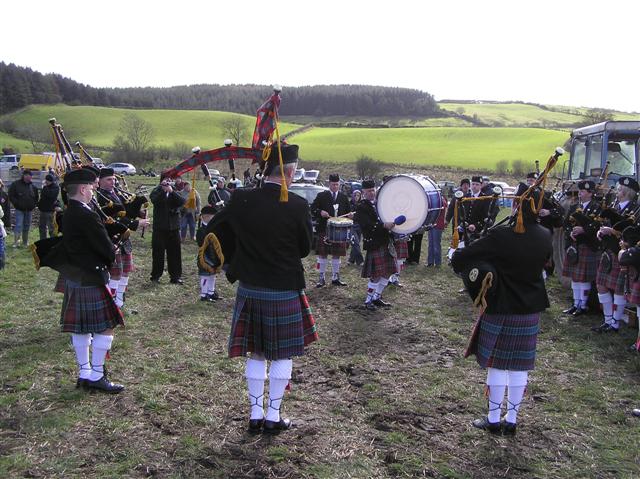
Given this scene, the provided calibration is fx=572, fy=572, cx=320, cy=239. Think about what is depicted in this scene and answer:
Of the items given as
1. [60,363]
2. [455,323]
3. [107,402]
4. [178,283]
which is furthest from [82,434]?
[178,283]

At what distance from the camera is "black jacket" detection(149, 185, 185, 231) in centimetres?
893

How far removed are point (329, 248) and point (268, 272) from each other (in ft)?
18.6

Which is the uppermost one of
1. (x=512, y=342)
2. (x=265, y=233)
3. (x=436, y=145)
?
(x=436, y=145)

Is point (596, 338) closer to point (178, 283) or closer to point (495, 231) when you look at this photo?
point (495, 231)

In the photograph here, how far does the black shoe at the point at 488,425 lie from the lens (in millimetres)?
4141

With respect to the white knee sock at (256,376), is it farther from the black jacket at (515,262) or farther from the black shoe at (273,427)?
the black jacket at (515,262)

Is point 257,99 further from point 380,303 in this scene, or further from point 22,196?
point 380,303

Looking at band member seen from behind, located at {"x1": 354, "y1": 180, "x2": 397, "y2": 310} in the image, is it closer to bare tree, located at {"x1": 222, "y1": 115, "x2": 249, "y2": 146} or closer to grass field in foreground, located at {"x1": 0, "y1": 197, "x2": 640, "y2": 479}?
grass field in foreground, located at {"x1": 0, "y1": 197, "x2": 640, "y2": 479}

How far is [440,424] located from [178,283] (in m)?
5.95

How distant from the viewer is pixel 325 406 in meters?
4.59

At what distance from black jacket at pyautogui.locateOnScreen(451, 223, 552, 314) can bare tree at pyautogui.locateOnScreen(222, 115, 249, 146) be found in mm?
47170

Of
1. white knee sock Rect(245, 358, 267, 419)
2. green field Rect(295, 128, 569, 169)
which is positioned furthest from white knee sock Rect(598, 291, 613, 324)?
green field Rect(295, 128, 569, 169)

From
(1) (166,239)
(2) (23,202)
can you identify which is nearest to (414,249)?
(1) (166,239)

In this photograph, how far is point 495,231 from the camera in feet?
13.4
